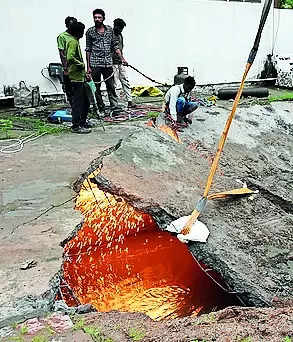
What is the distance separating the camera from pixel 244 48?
14.5 metres

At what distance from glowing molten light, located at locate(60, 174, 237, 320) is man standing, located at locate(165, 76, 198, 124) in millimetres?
2470

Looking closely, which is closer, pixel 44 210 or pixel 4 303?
pixel 4 303

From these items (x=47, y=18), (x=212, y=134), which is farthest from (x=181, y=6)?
(x=212, y=134)

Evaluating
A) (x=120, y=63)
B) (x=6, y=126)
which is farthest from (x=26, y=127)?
(x=120, y=63)

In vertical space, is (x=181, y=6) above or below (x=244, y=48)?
above

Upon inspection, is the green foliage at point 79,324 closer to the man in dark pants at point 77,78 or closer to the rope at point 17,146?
the rope at point 17,146

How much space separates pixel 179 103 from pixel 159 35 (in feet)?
16.4

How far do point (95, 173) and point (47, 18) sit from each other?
19.5 ft

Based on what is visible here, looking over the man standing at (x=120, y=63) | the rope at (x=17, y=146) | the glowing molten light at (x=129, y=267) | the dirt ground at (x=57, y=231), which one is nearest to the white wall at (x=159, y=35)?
the man standing at (x=120, y=63)

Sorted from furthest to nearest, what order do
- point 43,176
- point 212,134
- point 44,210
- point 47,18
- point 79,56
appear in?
point 47,18, point 212,134, point 79,56, point 43,176, point 44,210

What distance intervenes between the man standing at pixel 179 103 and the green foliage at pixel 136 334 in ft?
17.0

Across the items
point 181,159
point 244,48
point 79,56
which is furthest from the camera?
point 244,48

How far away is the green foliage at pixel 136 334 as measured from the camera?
3.32m

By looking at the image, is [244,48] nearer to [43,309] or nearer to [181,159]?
[181,159]
